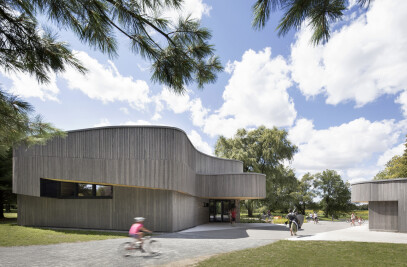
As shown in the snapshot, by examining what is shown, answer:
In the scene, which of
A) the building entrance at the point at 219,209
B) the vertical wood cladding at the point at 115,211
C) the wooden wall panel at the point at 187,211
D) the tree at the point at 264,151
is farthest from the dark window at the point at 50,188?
the tree at the point at 264,151

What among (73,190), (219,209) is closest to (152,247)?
(73,190)

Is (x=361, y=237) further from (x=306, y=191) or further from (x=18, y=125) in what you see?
(x=306, y=191)

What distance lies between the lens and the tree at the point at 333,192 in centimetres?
4762

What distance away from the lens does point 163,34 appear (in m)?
4.55

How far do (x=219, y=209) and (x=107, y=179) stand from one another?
12.5 meters

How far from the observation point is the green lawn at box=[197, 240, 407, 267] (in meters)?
7.34

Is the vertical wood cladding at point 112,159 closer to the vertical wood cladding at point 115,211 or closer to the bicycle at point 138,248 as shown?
the vertical wood cladding at point 115,211

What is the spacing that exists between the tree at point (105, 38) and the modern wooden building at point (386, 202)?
16.5 metres

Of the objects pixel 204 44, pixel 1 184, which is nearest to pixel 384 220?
pixel 204 44

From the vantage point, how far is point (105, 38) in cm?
462

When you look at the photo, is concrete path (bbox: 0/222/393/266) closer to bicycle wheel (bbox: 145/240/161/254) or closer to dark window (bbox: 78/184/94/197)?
bicycle wheel (bbox: 145/240/161/254)

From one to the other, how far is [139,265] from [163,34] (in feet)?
19.8

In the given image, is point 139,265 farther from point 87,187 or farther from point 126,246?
point 87,187

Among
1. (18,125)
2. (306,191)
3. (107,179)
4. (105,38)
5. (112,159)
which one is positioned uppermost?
(105,38)
